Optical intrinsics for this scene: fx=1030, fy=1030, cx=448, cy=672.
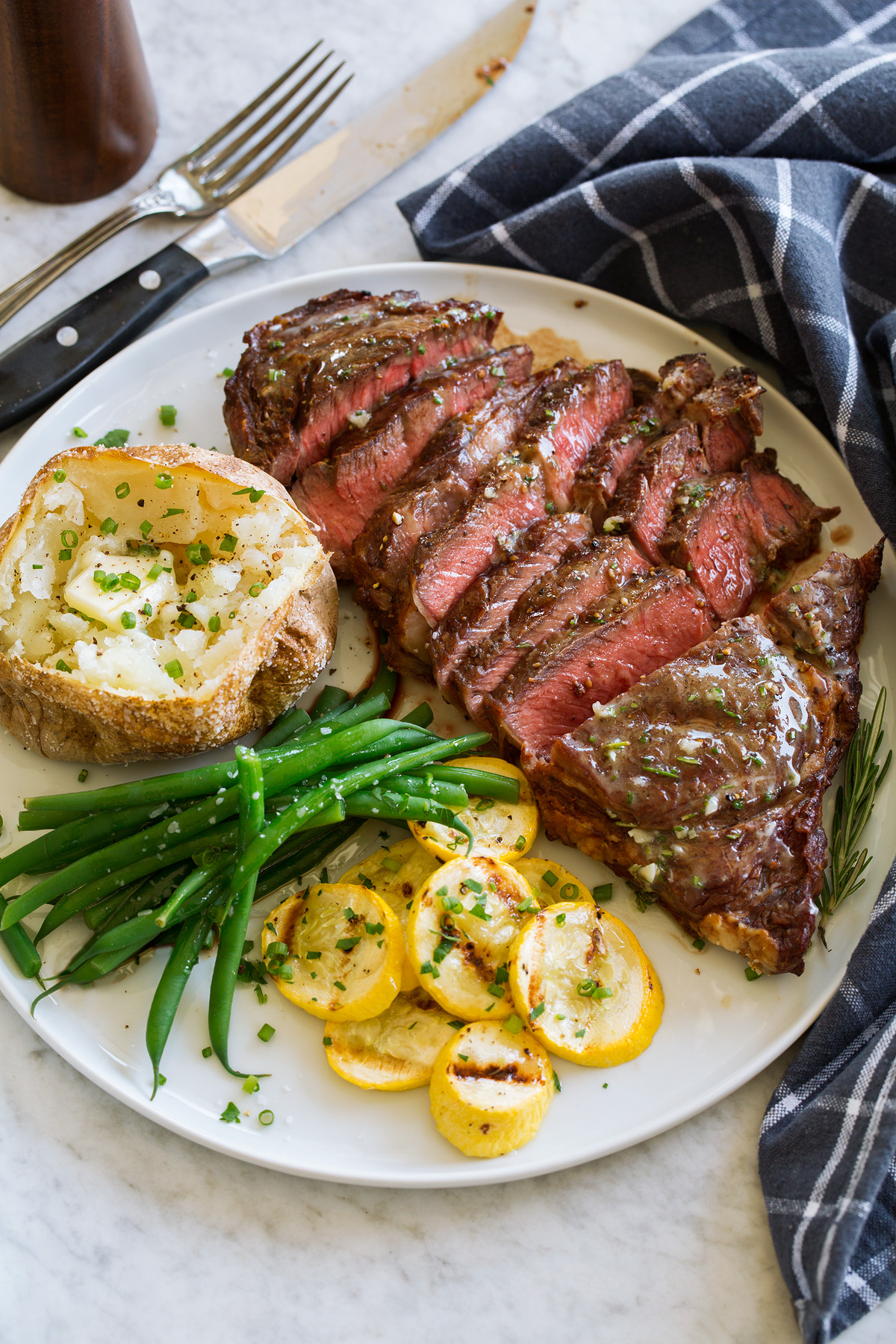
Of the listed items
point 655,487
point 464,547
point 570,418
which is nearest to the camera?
point 464,547

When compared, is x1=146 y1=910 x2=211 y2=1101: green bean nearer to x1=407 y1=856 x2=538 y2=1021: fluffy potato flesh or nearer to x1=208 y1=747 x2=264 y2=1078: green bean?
x1=208 y1=747 x2=264 y2=1078: green bean

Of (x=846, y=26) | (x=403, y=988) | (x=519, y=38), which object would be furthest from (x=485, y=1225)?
(x=846, y=26)

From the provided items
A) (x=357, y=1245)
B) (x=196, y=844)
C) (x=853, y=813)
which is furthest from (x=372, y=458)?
(x=357, y=1245)

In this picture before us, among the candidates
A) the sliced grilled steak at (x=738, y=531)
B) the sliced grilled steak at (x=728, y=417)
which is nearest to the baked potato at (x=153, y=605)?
the sliced grilled steak at (x=738, y=531)

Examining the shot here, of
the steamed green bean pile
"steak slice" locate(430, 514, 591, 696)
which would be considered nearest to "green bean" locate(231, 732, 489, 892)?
the steamed green bean pile

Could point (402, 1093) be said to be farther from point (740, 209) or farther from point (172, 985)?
point (740, 209)
